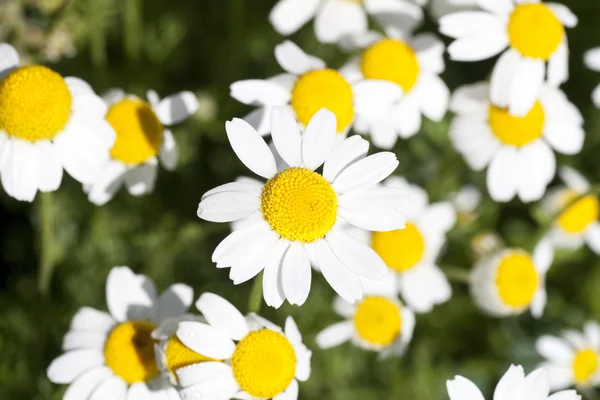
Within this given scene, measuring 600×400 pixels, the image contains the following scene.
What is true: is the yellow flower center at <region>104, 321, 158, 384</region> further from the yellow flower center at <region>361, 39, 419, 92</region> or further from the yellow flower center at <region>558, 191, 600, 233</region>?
the yellow flower center at <region>558, 191, 600, 233</region>

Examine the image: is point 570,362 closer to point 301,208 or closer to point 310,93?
point 310,93

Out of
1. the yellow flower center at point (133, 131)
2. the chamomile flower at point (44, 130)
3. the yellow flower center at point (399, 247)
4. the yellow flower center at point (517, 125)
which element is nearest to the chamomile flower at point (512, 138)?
the yellow flower center at point (517, 125)

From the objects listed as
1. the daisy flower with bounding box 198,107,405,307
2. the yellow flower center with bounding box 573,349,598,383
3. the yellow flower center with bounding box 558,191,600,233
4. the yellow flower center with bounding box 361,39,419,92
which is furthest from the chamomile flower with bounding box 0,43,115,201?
the yellow flower center with bounding box 573,349,598,383

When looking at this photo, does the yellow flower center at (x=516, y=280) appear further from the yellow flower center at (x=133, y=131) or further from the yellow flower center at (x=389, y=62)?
the yellow flower center at (x=133, y=131)

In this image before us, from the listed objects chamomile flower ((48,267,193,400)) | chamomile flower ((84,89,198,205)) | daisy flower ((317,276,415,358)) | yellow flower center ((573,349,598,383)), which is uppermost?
chamomile flower ((84,89,198,205))

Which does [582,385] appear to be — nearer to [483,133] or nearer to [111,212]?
[483,133]

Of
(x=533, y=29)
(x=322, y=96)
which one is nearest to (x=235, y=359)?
(x=322, y=96)

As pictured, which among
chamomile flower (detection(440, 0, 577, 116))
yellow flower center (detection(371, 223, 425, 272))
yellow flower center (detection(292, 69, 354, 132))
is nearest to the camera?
yellow flower center (detection(292, 69, 354, 132))
